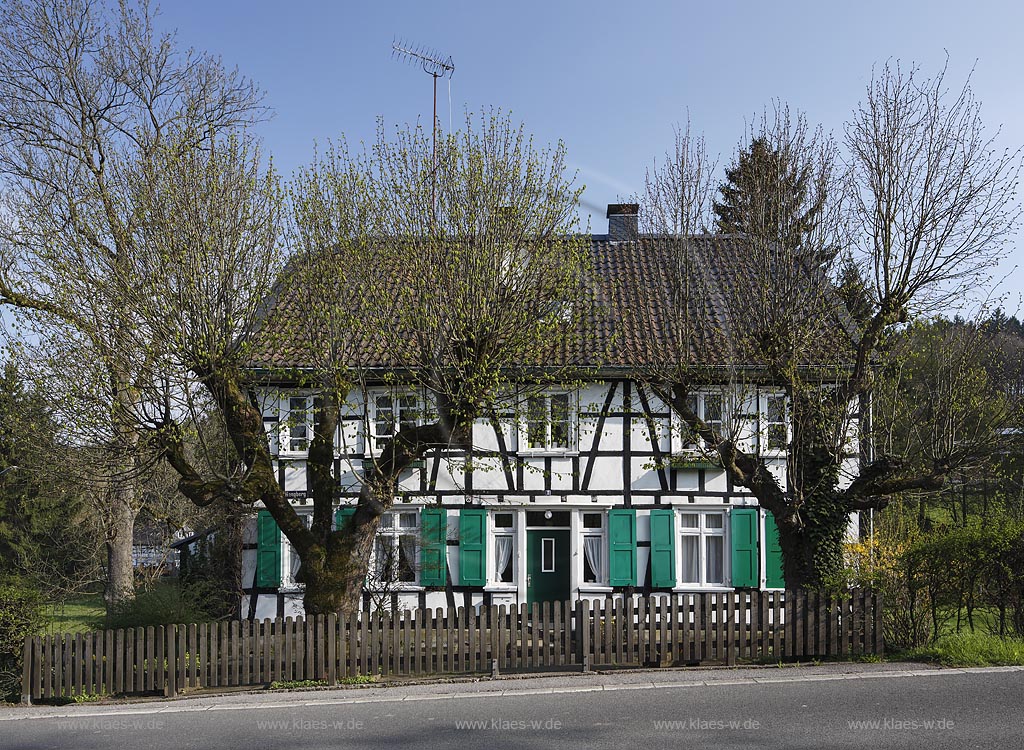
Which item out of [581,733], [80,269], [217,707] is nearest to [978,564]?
[581,733]

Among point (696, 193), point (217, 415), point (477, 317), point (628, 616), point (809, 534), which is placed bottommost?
point (628, 616)

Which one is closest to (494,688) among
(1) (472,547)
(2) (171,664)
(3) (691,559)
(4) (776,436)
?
(2) (171,664)

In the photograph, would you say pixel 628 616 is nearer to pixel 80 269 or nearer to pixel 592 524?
pixel 592 524

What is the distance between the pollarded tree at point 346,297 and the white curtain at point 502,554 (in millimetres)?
4796

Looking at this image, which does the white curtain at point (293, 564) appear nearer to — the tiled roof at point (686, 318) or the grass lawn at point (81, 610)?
the tiled roof at point (686, 318)

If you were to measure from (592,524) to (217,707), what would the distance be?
8.90m

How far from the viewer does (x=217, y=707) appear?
37.2ft

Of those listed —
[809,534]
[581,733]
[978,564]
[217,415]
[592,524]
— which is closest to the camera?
[581,733]

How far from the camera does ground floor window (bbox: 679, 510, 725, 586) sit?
18469 millimetres

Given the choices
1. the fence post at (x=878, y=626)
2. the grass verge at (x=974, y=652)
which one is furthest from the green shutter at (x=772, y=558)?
the grass verge at (x=974, y=652)

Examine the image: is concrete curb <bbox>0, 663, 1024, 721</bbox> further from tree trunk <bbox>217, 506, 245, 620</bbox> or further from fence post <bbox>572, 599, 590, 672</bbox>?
tree trunk <bbox>217, 506, 245, 620</bbox>

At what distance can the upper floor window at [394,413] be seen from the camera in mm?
14330

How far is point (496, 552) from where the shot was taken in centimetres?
1867

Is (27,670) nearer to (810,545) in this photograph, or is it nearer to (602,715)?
(602,715)
